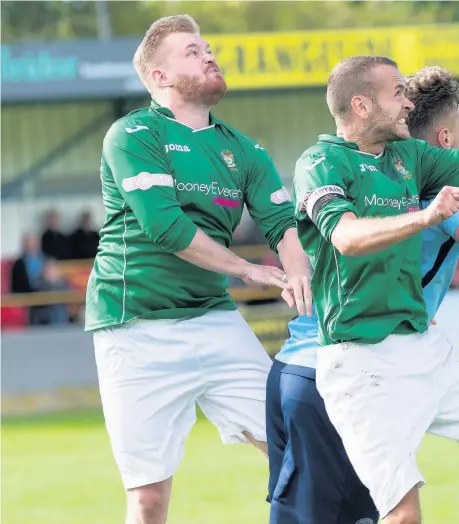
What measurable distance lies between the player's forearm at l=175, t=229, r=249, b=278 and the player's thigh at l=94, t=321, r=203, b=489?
0.40 m

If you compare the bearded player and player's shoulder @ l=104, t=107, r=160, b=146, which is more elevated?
player's shoulder @ l=104, t=107, r=160, b=146

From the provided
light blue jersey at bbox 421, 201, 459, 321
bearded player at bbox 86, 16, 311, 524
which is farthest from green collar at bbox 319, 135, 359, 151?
bearded player at bbox 86, 16, 311, 524

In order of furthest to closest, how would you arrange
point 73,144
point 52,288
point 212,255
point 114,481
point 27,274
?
point 73,144
point 27,274
point 52,288
point 114,481
point 212,255

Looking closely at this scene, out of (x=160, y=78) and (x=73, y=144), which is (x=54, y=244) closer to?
(x=73, y=144)

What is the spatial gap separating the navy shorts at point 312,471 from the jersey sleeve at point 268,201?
0.68 metres

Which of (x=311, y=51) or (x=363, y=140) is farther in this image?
(x=311, y=51)

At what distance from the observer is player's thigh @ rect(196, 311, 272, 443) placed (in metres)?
5.51

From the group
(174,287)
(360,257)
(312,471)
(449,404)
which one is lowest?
(312,471)

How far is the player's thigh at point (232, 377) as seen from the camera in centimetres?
551

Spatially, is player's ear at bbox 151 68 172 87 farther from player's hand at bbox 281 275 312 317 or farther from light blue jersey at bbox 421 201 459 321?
light blue jersey at bbox 421 201 459 321

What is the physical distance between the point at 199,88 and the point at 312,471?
1.63 m

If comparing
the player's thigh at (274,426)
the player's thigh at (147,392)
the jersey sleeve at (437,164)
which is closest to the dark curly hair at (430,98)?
the jersey sleeve at (437,164)

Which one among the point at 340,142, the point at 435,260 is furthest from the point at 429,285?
the point at 340,142

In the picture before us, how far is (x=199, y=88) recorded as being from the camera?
5469mm
